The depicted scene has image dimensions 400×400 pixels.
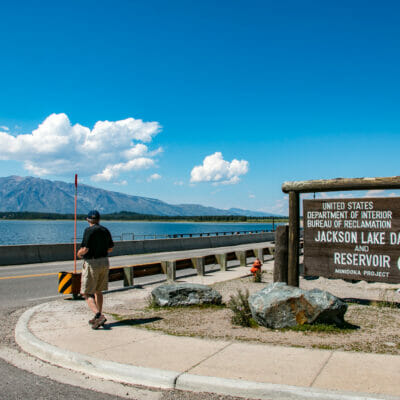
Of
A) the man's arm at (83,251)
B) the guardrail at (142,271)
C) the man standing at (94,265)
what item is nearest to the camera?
the man's arm at (83,251)

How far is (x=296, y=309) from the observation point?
22.0 feet

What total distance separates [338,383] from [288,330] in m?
2.30

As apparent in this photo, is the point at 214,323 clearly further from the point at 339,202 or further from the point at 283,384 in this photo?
the point at 339,202

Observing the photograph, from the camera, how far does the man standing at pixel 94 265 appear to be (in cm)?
664

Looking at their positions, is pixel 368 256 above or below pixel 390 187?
below

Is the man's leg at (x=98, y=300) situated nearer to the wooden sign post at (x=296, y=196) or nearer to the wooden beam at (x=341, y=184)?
the wooden sign post at (x=296, y=196)

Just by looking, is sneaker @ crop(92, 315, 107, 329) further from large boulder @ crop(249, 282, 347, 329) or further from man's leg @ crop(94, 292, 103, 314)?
large boulder @ crop(249, 282, 347, 329)

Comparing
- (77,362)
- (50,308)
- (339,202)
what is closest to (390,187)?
(339,202)

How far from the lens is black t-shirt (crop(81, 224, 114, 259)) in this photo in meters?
6.64

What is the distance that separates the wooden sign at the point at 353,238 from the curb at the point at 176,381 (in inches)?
169

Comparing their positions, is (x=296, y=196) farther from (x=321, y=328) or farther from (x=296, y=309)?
(x=321, y=328)

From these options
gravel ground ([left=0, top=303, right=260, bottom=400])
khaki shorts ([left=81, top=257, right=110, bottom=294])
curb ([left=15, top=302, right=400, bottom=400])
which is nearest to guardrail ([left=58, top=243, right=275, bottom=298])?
khaki shorts ([left=81, top=257, right=110, bottom=294])

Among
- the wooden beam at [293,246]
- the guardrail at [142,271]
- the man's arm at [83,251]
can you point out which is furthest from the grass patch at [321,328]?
the guardrail at [142,271]

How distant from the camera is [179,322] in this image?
7156mm
